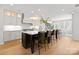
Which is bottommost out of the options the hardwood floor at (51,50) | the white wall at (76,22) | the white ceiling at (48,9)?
the hardwood floor at (51,50)

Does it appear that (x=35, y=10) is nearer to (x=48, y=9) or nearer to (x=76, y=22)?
(x=48, y=9)

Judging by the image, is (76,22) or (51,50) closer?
(76,22)

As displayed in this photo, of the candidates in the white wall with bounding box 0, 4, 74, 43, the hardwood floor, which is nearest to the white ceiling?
the white wall with bounding box 0, 4, 74, 43

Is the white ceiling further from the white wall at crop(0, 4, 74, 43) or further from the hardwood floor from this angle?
the hardwood floor

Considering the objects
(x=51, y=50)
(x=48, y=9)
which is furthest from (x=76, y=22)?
(x=51, y=50)

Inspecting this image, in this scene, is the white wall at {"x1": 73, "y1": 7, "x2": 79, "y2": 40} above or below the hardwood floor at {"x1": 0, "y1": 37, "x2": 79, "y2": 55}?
above

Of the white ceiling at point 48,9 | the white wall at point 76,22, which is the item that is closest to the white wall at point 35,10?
the white ceiling at point 48,9

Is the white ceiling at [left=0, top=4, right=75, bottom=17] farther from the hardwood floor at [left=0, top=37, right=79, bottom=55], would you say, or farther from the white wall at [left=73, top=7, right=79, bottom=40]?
the hardwood floor at [left=0, top=37, right=79, bottom=55]

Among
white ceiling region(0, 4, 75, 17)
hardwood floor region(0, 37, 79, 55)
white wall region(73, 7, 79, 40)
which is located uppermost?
white ceiling region(0, 4, 75, 17)

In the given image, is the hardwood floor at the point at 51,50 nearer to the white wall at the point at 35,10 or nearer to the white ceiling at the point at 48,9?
the white wall at the point at 35,10

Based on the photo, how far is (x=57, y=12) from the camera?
107 inches

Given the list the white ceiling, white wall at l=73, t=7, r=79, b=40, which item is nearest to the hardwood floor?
white wall at l=73, t=7, r=79, b=40
